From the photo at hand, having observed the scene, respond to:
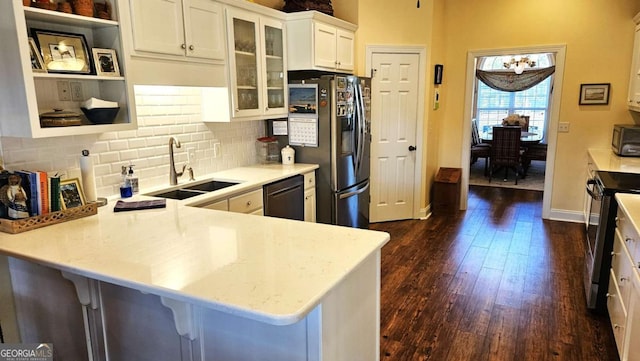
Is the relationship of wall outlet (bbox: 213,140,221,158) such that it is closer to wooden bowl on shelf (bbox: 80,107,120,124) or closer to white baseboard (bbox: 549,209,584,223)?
wooden bowl on shelf (bbox: 80,107,120,124)

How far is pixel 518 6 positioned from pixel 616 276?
3557 mm

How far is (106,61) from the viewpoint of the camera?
2301 millimetres

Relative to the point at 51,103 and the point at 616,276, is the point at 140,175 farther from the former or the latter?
the point at 616,276

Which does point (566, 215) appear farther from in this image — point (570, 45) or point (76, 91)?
point (76, 91)

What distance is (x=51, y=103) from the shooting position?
229 centimetres

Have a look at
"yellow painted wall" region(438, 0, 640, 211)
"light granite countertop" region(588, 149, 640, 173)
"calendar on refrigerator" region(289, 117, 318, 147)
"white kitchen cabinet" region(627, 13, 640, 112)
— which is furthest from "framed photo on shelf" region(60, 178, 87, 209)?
"white kitchen cabinet" region(627, 13, 640, 112)

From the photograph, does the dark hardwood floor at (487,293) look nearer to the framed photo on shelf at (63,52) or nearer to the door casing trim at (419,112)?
the door casing trim at (419,112)

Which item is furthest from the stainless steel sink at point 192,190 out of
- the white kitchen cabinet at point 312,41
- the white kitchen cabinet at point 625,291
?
the white kitchen cabinet at point 625,291

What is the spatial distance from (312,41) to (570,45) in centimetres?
300

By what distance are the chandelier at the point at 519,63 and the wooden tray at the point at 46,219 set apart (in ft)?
24.8

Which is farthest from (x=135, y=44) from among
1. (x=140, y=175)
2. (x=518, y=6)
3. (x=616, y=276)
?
(x=518, y=6)

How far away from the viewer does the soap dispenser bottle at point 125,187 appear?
8.68 feet

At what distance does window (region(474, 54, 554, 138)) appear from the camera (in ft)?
30.3

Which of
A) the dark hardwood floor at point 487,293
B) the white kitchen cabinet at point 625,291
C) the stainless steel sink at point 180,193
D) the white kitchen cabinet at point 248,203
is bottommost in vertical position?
the dark hardwood floor at point 487,293
